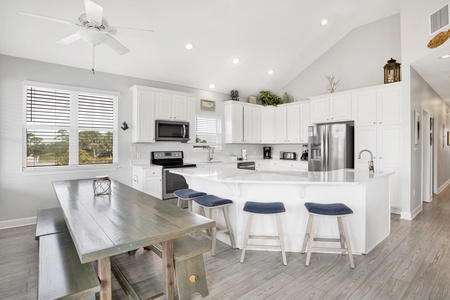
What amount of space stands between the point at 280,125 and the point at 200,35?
326 centimetres

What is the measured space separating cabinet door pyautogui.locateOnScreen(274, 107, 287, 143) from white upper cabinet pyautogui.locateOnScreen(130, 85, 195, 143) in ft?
8.65

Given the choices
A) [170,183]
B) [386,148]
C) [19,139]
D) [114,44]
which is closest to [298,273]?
[170,183]

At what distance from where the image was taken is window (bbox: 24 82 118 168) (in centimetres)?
400

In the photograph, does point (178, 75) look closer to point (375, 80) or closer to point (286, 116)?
point (286, 116)

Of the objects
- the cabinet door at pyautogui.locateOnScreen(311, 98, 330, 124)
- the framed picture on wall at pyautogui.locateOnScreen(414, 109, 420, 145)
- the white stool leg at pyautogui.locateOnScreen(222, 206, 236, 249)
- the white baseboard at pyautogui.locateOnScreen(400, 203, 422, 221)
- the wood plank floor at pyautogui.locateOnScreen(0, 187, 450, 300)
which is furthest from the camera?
the cabinet door at pyautogui.locateOnScreen(311, 98, 330, 124)

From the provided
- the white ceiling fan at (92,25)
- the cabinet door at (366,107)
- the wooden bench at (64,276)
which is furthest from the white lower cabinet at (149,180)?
the cabinet door at (366,107)

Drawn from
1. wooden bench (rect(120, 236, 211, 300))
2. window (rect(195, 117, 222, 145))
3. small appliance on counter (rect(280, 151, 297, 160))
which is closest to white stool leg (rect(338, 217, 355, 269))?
wooden bench (rect(120, 236, 211, 300))

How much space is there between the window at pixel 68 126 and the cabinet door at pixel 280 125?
4.08 metres

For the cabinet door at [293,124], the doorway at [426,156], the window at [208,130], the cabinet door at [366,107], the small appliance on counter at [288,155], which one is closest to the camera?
the cabinet door at [366,107]

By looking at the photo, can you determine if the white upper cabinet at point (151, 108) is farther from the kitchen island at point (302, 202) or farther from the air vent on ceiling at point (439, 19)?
the air vent on ceiling at point (439, 19)

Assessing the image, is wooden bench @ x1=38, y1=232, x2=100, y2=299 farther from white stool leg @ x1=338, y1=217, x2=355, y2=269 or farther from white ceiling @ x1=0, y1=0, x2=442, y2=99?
white ceiling @ x1=0, y1=0, x2=442, y2=99

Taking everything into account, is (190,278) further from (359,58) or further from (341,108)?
(359,58)

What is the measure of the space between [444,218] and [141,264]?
5.00 meters

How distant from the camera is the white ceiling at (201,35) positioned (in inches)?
136
